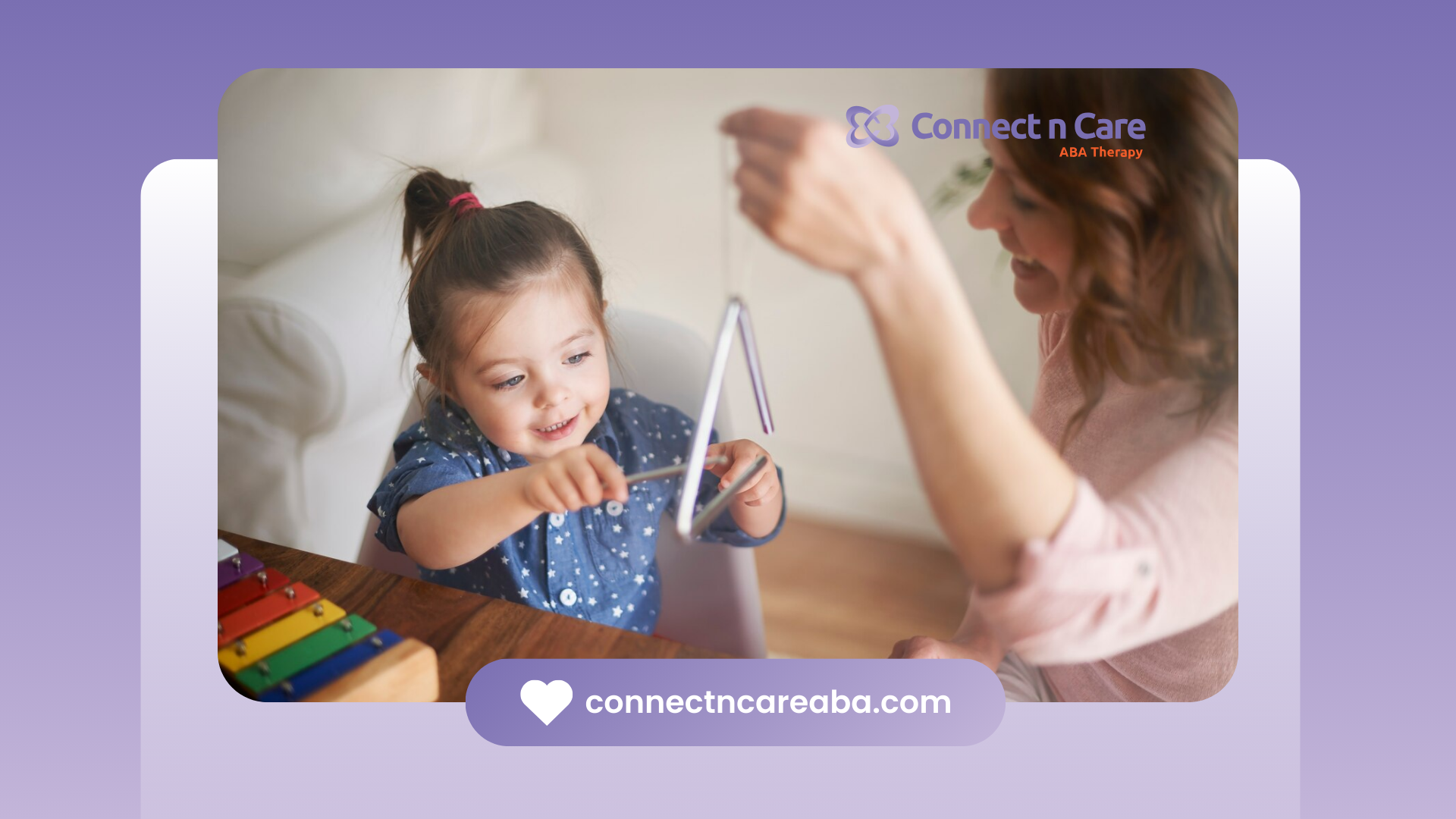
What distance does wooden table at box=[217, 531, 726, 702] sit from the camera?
94 cm

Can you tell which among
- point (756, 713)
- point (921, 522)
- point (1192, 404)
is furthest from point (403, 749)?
point (1192, 404)

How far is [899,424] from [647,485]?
214mm

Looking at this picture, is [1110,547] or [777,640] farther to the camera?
[777,640]

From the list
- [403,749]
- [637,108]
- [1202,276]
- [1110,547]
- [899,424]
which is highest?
[637,108]

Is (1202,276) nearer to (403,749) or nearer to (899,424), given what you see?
(899,424)

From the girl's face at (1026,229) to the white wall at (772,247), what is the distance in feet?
0.04

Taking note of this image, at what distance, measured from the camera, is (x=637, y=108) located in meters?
0.93

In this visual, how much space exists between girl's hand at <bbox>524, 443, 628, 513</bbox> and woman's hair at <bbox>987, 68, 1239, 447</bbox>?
37 cm

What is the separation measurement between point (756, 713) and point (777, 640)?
7cm

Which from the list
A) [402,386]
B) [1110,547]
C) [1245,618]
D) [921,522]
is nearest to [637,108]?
[402,386]

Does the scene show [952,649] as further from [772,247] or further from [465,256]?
[465,256]

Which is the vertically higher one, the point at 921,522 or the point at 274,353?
the point at 274,353

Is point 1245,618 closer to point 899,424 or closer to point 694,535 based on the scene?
point 899,424

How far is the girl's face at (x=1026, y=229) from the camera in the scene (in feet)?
2.93
